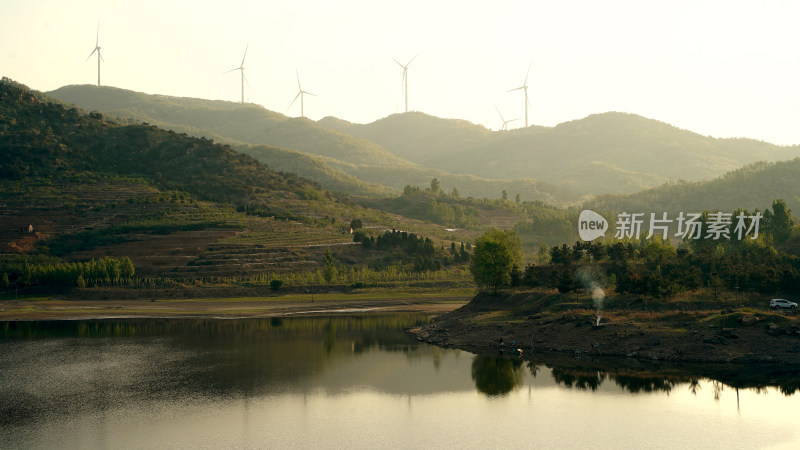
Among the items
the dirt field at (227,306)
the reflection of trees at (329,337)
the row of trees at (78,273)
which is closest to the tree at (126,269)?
the row of trees at (78,273)

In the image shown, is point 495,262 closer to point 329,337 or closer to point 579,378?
point 329,337

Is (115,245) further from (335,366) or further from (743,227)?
(743,227)

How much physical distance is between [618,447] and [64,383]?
5670cm

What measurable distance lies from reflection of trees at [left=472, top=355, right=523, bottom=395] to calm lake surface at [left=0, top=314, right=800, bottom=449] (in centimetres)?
22

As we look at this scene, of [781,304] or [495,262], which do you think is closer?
[781,304]

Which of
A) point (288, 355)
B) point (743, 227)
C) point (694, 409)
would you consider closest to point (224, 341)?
point (288, 355)

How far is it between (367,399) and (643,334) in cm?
3644

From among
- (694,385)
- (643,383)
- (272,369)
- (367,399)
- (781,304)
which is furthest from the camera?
(781,304)

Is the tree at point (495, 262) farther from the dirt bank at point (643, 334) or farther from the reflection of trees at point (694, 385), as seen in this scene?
the reflection of trees at point (694, 385)

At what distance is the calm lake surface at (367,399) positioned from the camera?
55688mm

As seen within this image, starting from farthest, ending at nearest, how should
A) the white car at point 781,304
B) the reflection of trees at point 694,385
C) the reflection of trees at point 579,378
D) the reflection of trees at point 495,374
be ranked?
the white car at point 781,304 → the reflection of trees at point 495,374 → the reflection of trees at point 579,378 → the reflection of trees at point 694,385

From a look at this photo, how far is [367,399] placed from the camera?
6956cm

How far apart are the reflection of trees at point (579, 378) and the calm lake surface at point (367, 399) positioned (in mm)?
211

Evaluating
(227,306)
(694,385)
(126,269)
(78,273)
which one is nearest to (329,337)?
(227,306)
